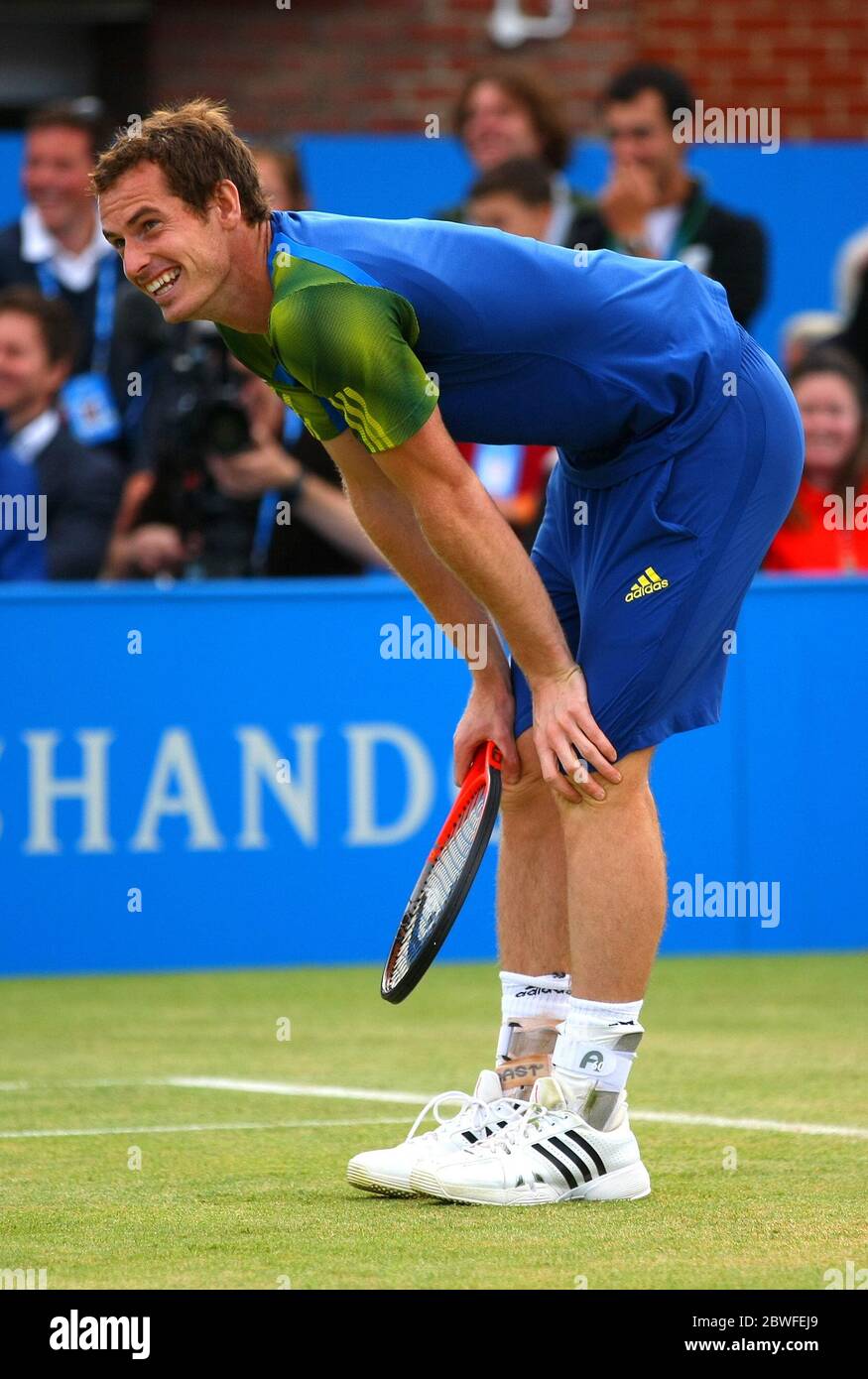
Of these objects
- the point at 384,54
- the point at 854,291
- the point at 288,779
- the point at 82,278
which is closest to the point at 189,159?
the point at 288,779

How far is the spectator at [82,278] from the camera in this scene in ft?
29.0

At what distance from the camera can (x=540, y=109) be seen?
9125 millimetres

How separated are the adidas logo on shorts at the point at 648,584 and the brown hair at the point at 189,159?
88cm

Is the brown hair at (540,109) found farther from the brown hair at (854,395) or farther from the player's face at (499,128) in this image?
the brown hair at (854,395)

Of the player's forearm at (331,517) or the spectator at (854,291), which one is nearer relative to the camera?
the player's forearm at (331,517)

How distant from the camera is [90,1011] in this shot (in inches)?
281

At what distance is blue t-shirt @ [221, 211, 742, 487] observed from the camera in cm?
370

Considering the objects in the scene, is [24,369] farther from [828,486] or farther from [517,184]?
[828,486]

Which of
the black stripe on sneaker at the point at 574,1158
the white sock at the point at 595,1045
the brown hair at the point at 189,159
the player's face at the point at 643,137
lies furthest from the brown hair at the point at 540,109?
the black stripe on sneaker at the point at 574,1158

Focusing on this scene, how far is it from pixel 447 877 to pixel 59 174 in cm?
A: 561

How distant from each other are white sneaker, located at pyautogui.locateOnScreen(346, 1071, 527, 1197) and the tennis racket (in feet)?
0.85

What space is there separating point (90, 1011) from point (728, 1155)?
3.17m

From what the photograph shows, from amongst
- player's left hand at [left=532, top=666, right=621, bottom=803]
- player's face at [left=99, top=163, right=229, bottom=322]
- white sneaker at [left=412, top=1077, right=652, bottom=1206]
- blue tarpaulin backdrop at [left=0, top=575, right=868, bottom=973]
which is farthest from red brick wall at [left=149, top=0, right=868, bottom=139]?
white sneaker at [left=412, top=1077, right=652, bottom=1206]
